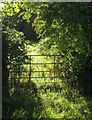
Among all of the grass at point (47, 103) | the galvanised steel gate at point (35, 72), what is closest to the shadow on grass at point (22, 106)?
the grass at point (47, 103)

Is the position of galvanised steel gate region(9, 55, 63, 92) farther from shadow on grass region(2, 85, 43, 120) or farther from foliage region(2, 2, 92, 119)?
shadow on grass region(2, 85, 43, 120)

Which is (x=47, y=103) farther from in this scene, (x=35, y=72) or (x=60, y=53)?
(x=35, y=72)

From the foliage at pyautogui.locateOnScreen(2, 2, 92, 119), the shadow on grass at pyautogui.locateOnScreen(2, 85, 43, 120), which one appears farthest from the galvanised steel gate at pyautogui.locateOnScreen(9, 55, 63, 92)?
the shadow on grass at pyautogui.locateOnScreen(2, 85, 43, 120)

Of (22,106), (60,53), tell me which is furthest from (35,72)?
(22,106)

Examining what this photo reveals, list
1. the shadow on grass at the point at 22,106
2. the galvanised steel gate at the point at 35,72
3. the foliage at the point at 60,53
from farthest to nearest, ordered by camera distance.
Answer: the galvanised steel gate at the point at 35,72, the foliage at the point at 60,53, the shadow on grass at the point at 22,106

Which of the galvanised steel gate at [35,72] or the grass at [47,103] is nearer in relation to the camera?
the grass at [47,103]

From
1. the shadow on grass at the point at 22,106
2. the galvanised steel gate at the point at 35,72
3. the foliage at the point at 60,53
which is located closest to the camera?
the shadow on grass at the point at 22,106

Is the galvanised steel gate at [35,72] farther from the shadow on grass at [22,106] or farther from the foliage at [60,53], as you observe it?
the shadow on grass at [22,106]

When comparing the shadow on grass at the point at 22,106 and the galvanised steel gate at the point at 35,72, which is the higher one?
the galvanised steel gate at the point at 35,72

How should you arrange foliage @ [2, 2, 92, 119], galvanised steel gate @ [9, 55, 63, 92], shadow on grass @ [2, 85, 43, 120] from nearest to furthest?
shadow on grass @ [2, 85, 43, 120], foliage @ [2, 2, 92, 119], galvanised steel gate @ [9, 55, 63, 92]

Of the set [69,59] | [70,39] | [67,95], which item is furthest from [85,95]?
[70,39]

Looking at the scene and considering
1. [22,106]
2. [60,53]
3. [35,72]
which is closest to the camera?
[22,106]

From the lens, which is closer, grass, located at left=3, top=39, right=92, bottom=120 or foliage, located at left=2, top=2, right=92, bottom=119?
grass, located at left=3, top=39, right=92, bottom=120

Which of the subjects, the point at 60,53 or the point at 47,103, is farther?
the point at 60,53
